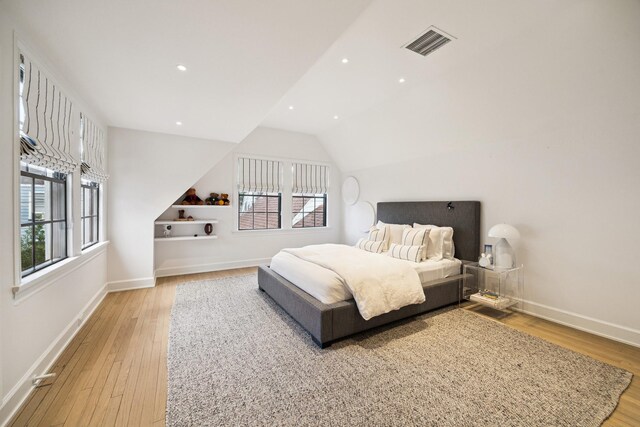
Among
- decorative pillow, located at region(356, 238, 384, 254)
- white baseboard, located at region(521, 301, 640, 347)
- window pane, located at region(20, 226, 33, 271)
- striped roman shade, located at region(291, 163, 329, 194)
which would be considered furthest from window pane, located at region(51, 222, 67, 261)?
white baseboard, located at region(521, 301, 640, 347)

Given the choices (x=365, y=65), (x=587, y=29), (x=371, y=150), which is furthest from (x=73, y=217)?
(x=587, y=29)

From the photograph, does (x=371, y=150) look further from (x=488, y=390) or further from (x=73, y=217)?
(x=73, y=217)

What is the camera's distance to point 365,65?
3.10 m

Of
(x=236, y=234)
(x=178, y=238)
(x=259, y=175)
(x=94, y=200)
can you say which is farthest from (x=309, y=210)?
(x=94, y=200)

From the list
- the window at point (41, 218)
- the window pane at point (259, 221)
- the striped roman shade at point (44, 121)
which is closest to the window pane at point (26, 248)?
the window at point (41, 218)

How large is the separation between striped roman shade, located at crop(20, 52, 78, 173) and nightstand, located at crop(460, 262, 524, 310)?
448cm

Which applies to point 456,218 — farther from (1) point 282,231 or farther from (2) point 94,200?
(2) point 94,200

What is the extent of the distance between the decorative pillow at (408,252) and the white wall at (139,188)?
3564 millimetres

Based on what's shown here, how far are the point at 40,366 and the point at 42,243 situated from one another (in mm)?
1022

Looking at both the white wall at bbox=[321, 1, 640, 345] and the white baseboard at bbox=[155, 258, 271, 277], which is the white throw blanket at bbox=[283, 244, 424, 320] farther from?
the white baseboard at bbox=[155, 258, 271, 277]

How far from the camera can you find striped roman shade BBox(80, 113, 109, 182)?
2980 millimetres

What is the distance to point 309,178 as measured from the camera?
6.32m

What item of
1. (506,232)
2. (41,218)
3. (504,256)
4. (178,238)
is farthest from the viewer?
(178,238)

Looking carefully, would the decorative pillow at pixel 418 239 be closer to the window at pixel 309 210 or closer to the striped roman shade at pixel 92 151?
the window at pixel 309 210
